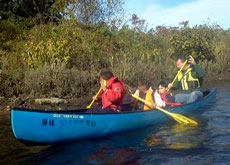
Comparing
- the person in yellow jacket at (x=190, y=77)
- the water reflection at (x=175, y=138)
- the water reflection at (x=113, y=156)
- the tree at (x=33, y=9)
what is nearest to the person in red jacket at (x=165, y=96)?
the water reflection at (x=175, y=138)

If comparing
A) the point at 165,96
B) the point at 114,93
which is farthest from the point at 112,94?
the point at 165,96

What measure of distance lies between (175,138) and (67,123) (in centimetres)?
221

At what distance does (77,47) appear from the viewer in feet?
43.4

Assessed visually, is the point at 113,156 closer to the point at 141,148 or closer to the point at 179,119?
the point at 141,148

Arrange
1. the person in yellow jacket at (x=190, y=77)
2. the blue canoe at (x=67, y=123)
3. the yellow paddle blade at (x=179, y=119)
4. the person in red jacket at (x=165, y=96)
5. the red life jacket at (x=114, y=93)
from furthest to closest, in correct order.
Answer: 1. the person in yellow jacket at (x=190, y=77)
2. the person in red jacket at (x=165, y=96)
3. the yellow paddle blade at (x=179, y=119)
4. the red life jacket at (x=114, y=93)
5. the blue canoe at (x=67, y=123)

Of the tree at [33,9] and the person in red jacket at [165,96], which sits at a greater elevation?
the tree at [33,9]

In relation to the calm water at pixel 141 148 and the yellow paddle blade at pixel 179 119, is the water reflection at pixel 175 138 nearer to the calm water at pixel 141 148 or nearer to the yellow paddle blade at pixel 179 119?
the calm water at pixel 141 148

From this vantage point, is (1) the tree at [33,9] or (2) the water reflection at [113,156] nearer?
(2) the water reflection at [113,156]

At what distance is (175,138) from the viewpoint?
6.39 metres

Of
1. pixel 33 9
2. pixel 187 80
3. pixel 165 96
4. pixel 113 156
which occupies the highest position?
pixel 33 9

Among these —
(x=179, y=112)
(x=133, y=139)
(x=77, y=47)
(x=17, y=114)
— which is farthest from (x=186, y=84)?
(x=17, y=114)

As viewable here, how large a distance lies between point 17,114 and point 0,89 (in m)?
5.28

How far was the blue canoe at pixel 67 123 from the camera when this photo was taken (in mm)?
5402

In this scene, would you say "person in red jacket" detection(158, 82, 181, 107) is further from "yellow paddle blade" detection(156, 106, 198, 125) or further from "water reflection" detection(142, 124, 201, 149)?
"water reflection" detection(142, 124, 201, 149)
